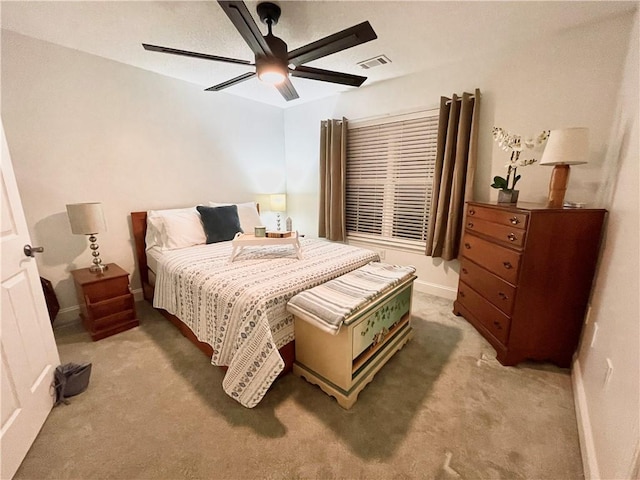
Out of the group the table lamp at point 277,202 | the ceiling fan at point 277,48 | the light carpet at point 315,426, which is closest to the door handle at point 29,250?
the light carpet at point 315,426

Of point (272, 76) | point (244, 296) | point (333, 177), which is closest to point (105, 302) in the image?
point (244, 296)

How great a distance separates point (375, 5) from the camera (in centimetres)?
172

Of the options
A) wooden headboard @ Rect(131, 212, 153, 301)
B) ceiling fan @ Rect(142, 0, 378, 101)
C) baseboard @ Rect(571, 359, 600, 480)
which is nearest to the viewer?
baseboard @ Rect(571, 359, 600, 480)

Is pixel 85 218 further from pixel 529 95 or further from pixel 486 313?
pixel 529 95

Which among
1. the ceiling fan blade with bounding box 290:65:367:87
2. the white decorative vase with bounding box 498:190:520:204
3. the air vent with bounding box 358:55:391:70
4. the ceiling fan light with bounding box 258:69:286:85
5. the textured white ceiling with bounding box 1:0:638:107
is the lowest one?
the white decorative vase with bounding box 498:190:520:204

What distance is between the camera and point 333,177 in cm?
350

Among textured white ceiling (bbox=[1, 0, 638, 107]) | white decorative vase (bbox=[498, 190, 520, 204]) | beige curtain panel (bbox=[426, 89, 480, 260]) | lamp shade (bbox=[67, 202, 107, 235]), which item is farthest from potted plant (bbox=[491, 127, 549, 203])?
lamp shade (bbox=[67, 202, 107, 235])

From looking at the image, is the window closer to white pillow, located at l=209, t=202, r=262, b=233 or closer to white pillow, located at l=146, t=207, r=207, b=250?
white pillow, located at l=209, t=202, r=262, b=233

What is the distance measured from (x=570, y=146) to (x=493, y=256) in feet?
2.79

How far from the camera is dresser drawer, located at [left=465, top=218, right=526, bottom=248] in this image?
173cm

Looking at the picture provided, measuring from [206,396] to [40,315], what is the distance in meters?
1.05

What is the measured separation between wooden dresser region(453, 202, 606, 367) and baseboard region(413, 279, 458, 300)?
2.91 feet

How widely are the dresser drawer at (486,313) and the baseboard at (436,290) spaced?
0.42 meters

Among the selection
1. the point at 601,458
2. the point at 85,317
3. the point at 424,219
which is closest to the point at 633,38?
the point at 424,219
